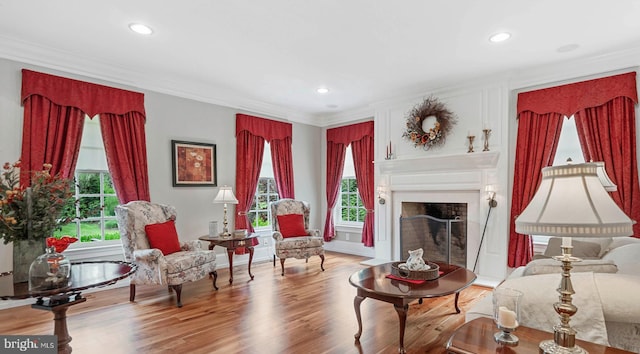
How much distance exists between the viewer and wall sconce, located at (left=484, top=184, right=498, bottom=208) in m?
4.28

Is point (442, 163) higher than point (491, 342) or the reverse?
higher

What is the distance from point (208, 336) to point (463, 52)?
3.74 meters

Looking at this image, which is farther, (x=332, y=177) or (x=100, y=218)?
(x=332, y=177)

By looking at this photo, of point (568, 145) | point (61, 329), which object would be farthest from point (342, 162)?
point (61, 329)

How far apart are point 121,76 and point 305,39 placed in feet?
8.05

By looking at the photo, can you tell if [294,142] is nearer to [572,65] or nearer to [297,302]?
[297,302]

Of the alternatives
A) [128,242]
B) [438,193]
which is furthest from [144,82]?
[438,193]

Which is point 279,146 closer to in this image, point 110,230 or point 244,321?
point 110,230

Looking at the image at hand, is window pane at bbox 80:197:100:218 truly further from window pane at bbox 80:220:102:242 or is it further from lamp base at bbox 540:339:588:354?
lamp base at bbox 540:339:588:354

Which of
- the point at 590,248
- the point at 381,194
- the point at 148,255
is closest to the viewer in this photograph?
the point at 590,248

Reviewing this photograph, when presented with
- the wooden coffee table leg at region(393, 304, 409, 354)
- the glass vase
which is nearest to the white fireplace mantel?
the wooden coffee table leg at region(393, 304, 409, 354)

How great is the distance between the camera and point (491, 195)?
169 inches

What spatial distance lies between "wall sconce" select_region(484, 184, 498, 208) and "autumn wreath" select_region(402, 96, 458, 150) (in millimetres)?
906

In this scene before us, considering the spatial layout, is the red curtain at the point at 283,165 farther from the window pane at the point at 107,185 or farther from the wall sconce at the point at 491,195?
the wall sconce at the point at 491,195
